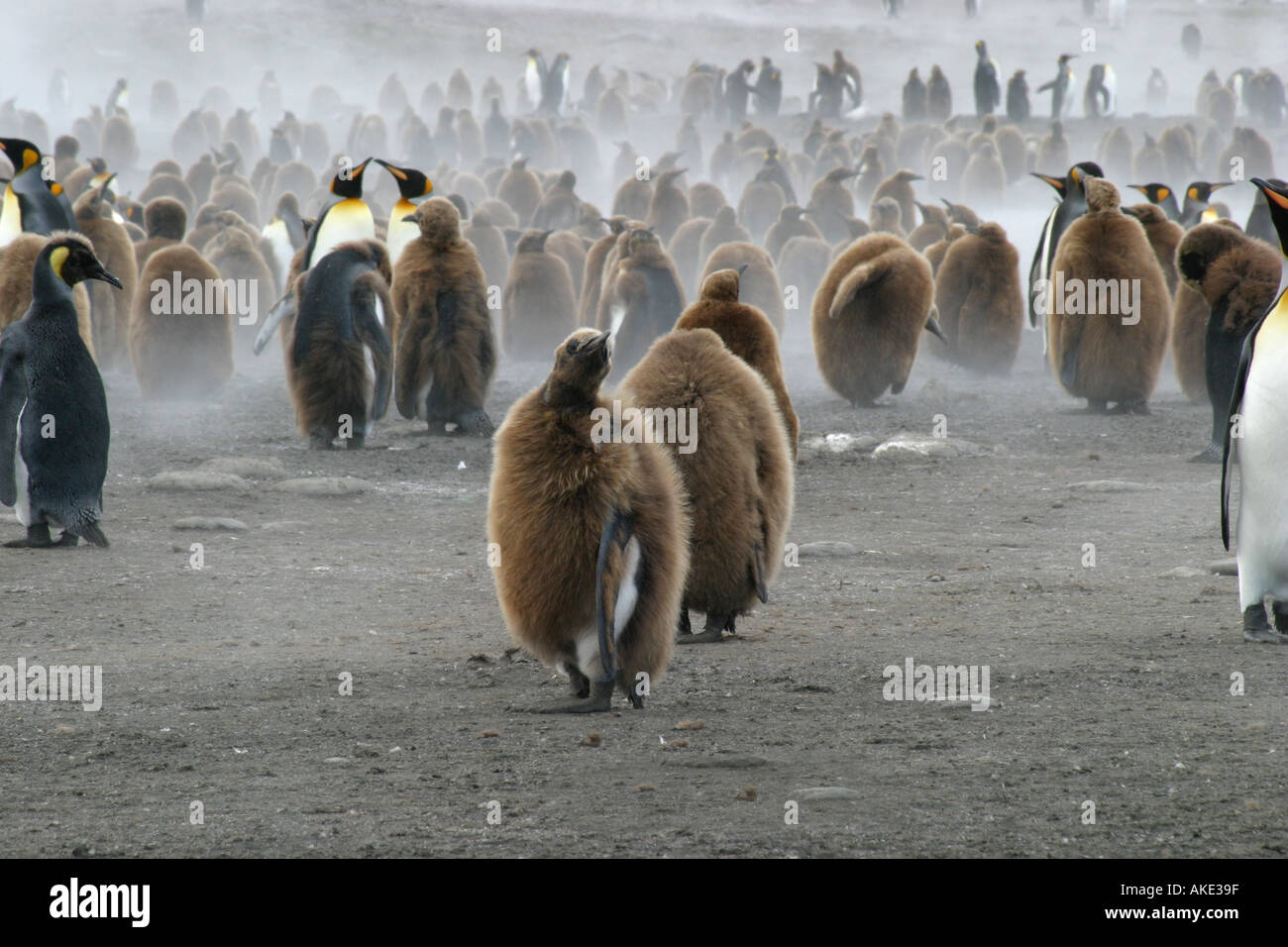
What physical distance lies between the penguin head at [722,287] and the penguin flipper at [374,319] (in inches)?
137

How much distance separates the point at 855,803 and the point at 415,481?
15.9ft

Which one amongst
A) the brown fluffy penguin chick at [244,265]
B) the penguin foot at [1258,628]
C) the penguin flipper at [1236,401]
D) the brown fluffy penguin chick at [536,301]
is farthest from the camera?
the brown fluffy penguin chick at [536,301]

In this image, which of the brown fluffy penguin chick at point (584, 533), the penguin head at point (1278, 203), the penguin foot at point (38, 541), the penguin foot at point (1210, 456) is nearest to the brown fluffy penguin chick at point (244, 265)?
the penguin foot at point (38, 541)

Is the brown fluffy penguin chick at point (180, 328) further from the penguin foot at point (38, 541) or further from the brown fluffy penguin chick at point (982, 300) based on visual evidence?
the brown fluffy penguin chick at point (982, 300)

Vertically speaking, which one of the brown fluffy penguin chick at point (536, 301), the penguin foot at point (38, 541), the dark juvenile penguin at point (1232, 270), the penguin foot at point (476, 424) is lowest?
the penguin foot at point (38, 541)

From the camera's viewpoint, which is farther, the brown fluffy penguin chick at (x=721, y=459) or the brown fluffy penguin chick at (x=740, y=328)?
the brown fluffy penguin chick at (x=740, y=328)

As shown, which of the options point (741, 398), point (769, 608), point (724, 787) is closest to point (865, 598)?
point (769, 608)

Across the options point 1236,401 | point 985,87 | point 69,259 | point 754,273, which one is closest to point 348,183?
point 754,273

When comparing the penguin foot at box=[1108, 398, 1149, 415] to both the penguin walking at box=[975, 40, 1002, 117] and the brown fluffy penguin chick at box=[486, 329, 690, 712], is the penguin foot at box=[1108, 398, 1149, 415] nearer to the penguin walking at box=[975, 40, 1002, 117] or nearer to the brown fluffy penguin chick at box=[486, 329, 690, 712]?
the brown fluffy penguin chick at box=[486, 329, 690, 712]

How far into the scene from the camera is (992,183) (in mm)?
24703

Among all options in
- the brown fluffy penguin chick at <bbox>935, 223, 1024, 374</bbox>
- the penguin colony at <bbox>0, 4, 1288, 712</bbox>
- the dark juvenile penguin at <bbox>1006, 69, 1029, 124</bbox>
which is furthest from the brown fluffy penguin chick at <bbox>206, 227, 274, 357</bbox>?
the dark juvenile penguin at <bbox>1006, 69, 1029, 124</bbox>

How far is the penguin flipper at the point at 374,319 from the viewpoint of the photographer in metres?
8.00
